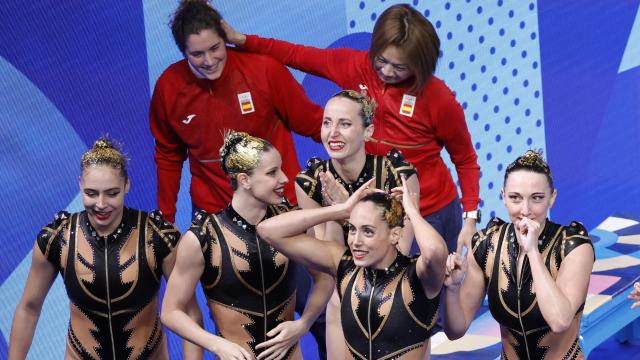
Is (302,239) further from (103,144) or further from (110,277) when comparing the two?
(103,144)

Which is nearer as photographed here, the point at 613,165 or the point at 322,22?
the point at 322,22

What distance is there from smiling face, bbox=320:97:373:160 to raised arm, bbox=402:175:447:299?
0.53m

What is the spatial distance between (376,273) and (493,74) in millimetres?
3476

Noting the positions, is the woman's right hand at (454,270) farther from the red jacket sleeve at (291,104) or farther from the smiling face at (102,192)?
the red jacket sleeve at (291,104)

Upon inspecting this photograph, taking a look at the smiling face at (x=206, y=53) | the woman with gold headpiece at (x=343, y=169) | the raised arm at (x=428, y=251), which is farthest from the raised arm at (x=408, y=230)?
the smiling face at (x=206, y=53)

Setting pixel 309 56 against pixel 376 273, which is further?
pixel 309 56

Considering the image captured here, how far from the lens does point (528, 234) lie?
4520 mm

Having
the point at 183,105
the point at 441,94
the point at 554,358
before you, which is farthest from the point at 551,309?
the point at 183,105

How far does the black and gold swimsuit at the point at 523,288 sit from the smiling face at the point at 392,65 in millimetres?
1011

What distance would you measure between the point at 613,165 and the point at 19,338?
191 inches

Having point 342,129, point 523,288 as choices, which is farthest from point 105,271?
point 523,288

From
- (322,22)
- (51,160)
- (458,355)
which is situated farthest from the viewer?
(322,22)

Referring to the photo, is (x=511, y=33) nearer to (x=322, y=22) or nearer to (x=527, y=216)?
(x=322, y=22)

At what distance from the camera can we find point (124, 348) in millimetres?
5074
